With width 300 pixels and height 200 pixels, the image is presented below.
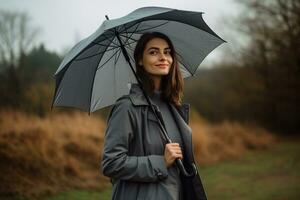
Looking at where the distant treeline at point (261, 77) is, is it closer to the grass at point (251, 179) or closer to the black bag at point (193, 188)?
the grass at point (251, 179)

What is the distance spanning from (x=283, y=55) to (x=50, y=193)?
17.8m

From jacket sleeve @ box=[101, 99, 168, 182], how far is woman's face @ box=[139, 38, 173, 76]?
0.37 meters

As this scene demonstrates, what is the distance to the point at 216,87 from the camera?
24812 mm

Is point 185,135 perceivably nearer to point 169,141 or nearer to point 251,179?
point 169,141

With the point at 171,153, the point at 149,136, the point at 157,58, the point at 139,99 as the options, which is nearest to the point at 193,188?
the point at 171,153

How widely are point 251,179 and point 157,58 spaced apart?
7.93m

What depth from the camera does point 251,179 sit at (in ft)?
32.2

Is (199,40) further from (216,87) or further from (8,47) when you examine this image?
(216,87)

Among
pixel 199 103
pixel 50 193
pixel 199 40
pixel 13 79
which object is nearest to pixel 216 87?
pixel 199 103

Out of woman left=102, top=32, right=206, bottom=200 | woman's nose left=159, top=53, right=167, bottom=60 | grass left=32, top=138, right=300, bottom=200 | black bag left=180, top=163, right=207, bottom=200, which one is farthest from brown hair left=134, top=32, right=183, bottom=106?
grass left=32, top=138, right=300, bottom=200

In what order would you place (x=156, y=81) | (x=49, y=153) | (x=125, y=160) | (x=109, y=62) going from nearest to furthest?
(x=125, y=160) → (x=156, y=81) → (x=109, y=62) → (x=49, y=153)

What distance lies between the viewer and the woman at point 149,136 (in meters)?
2.24

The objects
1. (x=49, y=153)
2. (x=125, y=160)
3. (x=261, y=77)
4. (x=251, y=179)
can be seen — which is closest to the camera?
(x=125, y=160)

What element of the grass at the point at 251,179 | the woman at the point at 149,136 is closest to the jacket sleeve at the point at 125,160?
the woman at the point at 149,136
